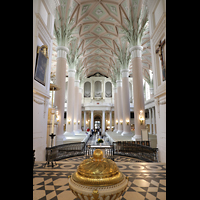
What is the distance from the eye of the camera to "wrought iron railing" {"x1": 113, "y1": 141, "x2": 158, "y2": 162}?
6527 millimetres

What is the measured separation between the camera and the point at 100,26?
16891 mm

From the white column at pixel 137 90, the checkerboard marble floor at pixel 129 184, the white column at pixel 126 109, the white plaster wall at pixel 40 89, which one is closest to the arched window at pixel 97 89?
the white column at pixel 126 109

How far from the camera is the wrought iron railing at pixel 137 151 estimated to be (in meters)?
6.53

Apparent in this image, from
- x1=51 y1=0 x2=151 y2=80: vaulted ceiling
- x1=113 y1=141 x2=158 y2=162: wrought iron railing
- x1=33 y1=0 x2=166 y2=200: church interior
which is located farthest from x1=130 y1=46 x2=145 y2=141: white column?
x1=51 y1=0 x2=151 y2=80: vaulted ceiling

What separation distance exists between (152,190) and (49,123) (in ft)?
20.7

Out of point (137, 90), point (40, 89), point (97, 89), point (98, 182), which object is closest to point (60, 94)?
point (40, 89)

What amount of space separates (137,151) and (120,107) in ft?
43.0

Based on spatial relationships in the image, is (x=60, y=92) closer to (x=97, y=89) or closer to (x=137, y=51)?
(x=137, y=51)

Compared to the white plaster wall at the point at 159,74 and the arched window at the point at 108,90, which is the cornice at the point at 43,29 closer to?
the white plaster wall at the point at 159,74
